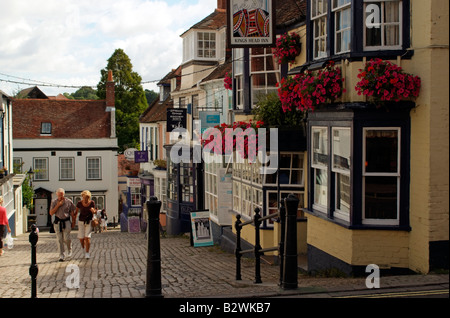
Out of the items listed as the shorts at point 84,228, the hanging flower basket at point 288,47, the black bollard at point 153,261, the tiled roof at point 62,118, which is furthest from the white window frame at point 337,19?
the tiled roof at point 62,118

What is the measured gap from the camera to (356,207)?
9.02 m

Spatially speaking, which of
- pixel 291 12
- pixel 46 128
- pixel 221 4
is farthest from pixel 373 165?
pixel 46 128

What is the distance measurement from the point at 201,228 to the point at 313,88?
8.27 meters

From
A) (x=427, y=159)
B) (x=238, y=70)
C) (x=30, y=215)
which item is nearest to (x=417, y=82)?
(x=427, y=159)

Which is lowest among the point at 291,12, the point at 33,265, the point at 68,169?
the point at 68,169

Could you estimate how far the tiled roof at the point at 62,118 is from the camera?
147 ft

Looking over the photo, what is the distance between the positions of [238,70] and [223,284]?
7.66 meters

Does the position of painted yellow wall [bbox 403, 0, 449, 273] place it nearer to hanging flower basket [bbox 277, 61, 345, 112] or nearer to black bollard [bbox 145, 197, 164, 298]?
hanging flower basket [bbox 277, 61, 345, 112]

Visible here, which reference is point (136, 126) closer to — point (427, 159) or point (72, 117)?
point (72, 117)

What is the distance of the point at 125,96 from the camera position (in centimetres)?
5944

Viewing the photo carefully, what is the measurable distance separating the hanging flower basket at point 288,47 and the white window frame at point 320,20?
1426 millimetres

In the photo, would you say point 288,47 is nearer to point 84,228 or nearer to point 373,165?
point 373,165

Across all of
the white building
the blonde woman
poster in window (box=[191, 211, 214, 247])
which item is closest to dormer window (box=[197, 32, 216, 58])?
poster in window (box=[191, 211, 214, 247])

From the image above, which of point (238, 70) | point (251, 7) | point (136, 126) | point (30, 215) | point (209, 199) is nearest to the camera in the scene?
point (251, 7)
